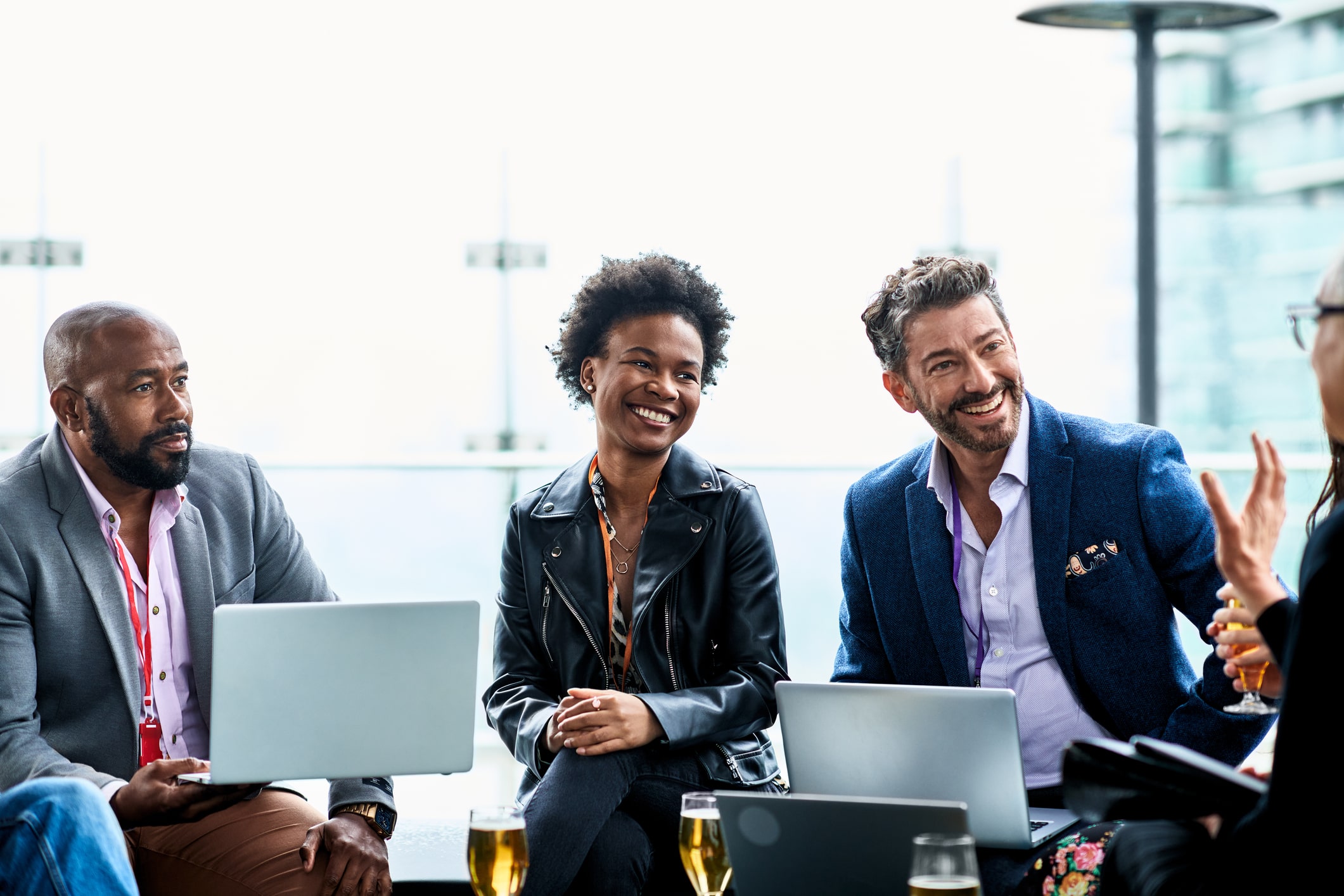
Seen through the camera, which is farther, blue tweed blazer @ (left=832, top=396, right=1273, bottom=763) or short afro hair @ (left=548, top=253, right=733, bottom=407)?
short afro hair @ (left=548, top=253, right=733, bottom=407)

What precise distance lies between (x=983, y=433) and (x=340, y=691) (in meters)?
1.18

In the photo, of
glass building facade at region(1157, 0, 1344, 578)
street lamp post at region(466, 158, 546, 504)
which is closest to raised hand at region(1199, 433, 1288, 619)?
street lamp post at region(466, 158, 546, 504)

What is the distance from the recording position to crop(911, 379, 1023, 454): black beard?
2.36 meters

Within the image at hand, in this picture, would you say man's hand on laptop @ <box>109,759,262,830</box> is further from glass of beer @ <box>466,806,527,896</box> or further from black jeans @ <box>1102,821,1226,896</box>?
black jeans @ <box>1102,821,1226,896</box>

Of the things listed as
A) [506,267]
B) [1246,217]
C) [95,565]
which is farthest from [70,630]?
[1246,217]

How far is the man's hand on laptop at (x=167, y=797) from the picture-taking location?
79.3 inches

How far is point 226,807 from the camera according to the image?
216 cm

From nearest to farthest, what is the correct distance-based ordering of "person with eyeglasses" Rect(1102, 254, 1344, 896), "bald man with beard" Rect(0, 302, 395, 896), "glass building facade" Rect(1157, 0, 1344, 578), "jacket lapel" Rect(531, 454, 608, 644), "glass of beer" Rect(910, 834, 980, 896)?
"person with eyeglasses" Rect(1102, 254, 1344, 896) < "glass of beer" Rect(910, 834, 980, 896) < "bald man with beard" Rect(0, 302, 395, 896) < "jacket lapel" Rect(531, 454, 608, 644) < "glass building facade" Rect(1157, 0, 1344, 578)

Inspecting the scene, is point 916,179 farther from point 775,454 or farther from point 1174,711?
point 1174,711

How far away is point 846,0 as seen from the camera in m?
4.00

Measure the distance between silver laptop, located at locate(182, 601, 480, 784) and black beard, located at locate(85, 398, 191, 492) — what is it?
1.95ft

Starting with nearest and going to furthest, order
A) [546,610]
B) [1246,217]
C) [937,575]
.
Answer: [937,575] → [546,610] → [1246,217]

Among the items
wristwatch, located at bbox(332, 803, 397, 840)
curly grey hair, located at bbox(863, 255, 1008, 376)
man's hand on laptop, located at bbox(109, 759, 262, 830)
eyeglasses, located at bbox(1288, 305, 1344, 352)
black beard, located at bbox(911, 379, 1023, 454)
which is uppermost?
curly grey hair, located at bbox(863, 255, 1008, 376)

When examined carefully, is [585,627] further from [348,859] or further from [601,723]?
[348,859]
